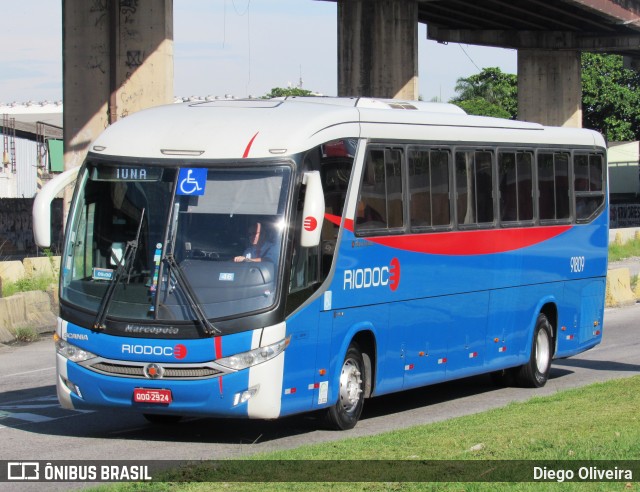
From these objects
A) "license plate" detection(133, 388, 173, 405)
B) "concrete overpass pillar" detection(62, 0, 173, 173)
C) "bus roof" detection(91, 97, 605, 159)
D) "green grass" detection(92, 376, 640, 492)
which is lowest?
"green grass" detection(92, 376, 640, 492)

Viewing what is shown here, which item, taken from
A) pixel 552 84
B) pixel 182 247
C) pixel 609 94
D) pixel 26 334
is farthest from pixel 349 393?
pixel 609 94

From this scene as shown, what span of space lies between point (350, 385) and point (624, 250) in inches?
1586

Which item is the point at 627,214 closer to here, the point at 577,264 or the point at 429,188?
the point at 577,264

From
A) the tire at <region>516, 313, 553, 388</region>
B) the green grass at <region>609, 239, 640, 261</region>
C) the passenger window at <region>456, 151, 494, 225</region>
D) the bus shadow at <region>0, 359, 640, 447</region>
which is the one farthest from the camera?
the green grass at <region>609, 239, 640, 261</region>

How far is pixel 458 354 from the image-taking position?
583 inches

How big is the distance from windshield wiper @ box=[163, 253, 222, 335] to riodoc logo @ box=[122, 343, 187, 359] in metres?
0.29

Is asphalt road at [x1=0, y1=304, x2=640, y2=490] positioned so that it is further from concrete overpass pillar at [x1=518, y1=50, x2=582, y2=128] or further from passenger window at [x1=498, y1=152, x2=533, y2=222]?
concrete overpass pillar at [x1=518, y1=50, x2=582, y2=128]

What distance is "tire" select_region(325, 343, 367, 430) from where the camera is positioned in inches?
490

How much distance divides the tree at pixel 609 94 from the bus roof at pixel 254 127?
86909mm

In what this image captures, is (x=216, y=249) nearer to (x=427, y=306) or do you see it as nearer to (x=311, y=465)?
(x=311, y=465)

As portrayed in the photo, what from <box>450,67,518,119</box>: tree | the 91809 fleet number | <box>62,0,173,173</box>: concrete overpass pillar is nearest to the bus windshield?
the 91809 fleet number

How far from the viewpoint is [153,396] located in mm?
11156

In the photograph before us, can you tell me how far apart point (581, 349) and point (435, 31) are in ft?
131

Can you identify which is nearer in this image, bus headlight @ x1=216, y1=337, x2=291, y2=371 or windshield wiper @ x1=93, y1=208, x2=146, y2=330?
bus headlight @ x1=216, y1=337, x2=291, y2=371
